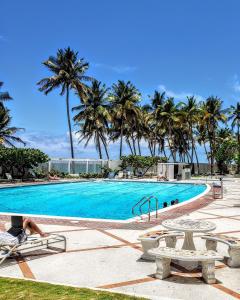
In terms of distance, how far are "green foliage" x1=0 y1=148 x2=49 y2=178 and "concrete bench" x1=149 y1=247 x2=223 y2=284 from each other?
88.5ft

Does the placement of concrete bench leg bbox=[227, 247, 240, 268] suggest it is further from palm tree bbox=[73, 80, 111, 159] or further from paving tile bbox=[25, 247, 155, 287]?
palm tree bbox=[73, 80, 111, 159]

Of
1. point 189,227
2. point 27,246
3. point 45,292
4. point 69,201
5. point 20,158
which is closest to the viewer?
point 45,292

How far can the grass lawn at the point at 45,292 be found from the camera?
479cm

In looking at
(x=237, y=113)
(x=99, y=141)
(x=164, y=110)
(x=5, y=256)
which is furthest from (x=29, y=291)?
(x=237, y=113)

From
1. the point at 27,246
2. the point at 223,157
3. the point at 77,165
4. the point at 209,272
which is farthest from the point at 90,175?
the point at 209,272

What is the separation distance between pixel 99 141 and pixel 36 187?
22.9m

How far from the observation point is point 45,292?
196 inches

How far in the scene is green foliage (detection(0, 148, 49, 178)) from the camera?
3128 cm

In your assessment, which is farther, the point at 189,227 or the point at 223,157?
the point at 223,157

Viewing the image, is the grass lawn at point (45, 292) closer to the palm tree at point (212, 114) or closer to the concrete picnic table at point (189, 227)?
the concrete picnic table at point (189, 227)

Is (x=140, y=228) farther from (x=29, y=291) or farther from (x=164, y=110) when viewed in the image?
(x=164, y=110)

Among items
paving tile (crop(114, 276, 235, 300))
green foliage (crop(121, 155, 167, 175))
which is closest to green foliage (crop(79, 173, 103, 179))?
green foliage (crop(121, 155, 167, 175))

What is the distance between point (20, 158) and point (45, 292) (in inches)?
1089

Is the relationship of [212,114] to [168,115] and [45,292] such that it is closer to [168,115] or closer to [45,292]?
[168,115]
